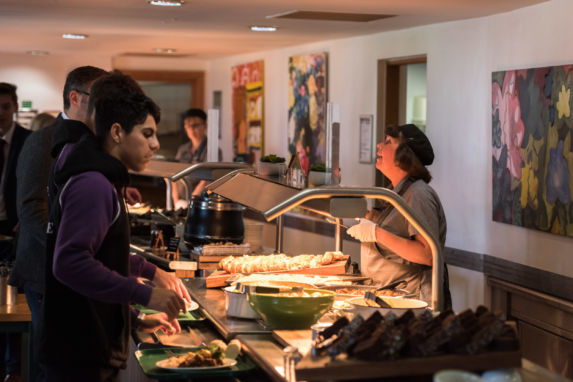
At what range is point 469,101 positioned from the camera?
605 cm

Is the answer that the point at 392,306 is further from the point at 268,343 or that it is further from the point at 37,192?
the point at 37,192

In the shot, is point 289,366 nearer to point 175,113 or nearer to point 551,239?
point 551,239

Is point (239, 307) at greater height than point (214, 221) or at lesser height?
lesser

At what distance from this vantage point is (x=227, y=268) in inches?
153

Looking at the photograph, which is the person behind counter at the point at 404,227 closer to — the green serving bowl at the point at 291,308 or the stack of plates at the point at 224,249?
the stack of plates at the point at 224,249

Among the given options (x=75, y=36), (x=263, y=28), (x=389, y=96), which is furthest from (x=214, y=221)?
(x=75, y=36)

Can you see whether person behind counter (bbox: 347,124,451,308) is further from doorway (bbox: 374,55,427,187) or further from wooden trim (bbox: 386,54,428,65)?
doorway (bbox: 374,55,427,187)

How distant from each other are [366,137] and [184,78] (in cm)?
497

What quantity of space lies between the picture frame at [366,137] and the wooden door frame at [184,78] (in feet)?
15.6

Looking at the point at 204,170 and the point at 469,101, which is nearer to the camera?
the point at 204,170

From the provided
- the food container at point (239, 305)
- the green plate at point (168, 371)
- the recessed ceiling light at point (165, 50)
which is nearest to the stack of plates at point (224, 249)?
the food container at point (239, 305)

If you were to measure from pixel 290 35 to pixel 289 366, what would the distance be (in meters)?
5.64

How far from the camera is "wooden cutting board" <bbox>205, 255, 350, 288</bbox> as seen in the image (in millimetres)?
3662

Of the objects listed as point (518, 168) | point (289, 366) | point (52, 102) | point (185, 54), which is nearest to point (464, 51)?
point (518, 168)
